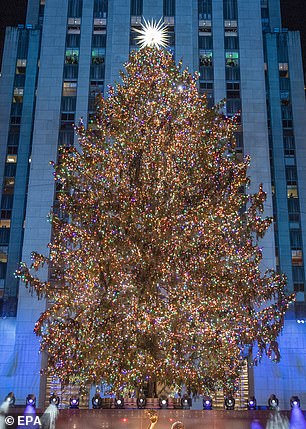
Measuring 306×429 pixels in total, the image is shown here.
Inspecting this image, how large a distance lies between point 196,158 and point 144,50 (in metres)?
5.55

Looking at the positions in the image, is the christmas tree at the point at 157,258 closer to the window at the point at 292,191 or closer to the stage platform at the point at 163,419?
the stage platform at the point at 163,419

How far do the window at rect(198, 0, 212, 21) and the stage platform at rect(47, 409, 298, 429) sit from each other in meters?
31.0

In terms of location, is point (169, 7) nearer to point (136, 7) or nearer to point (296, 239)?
point (136, 7)

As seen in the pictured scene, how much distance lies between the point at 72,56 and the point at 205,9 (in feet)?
35.0

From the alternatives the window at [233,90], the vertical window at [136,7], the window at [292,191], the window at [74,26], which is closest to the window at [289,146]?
the window at [292,191]

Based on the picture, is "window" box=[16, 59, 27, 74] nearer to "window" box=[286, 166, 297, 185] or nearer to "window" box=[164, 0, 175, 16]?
"window" box=[164, 0, 175, 16]

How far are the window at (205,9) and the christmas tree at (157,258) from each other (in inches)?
843

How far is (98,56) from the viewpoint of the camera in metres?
38.8

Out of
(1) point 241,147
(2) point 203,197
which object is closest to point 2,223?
(1) point 241,147

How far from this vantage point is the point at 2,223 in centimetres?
4128

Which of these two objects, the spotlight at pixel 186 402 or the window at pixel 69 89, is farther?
the window at pixel 69 89

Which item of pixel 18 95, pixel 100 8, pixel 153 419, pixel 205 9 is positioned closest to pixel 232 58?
pixel 205 9

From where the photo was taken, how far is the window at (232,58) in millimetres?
38344

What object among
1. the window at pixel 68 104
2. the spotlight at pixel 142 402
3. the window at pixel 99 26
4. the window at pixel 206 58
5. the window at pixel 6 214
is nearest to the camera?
the spotlight at pixel 142 402
